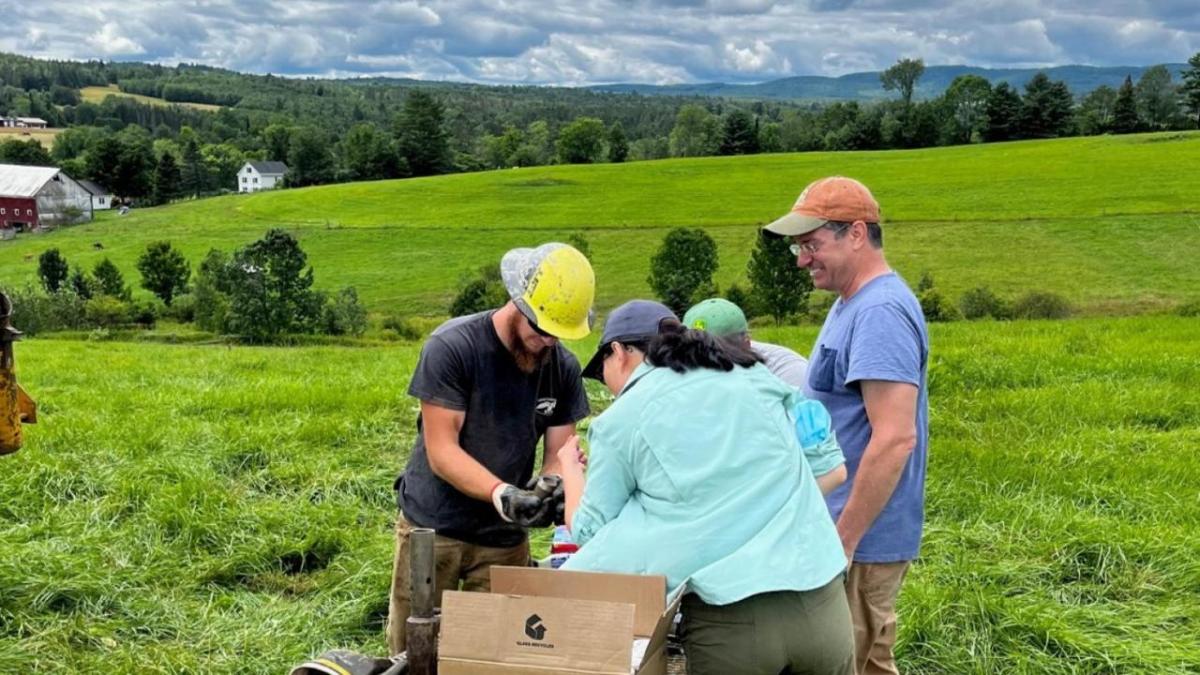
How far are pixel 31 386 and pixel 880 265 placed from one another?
30.7 ft

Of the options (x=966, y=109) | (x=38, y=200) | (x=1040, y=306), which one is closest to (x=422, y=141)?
(x=38, y=200)

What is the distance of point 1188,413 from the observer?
830 cm

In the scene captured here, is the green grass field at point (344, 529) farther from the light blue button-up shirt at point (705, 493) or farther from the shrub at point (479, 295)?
the shrub at point (479, 295)

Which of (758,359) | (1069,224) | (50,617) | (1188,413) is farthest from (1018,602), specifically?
(1069,224)

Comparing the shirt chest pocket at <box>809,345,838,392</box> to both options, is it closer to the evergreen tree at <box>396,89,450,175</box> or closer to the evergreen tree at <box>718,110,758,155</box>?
the evergreen tree at <box>718,110,758,155</box>

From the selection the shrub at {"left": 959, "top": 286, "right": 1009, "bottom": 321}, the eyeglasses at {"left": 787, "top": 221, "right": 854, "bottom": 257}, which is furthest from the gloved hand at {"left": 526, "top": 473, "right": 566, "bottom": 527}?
the shrub at {"left": 959, "top": 286, "right": 1009, "bottom": 321}

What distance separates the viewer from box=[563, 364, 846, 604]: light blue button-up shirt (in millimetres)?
2158

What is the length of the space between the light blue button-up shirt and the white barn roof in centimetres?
8007

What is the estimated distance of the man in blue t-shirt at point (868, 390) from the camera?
2771 mm

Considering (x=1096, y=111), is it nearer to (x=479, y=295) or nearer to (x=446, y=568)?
(x=479, y=295)

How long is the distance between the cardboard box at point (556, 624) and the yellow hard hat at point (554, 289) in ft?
2.47

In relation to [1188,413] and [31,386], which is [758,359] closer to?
[1188,413]

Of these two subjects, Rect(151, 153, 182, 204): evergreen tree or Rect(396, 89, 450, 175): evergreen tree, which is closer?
Rect(151, 153, 182, 204): evergreen tree

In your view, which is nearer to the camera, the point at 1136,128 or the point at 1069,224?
the point at 1069,224
